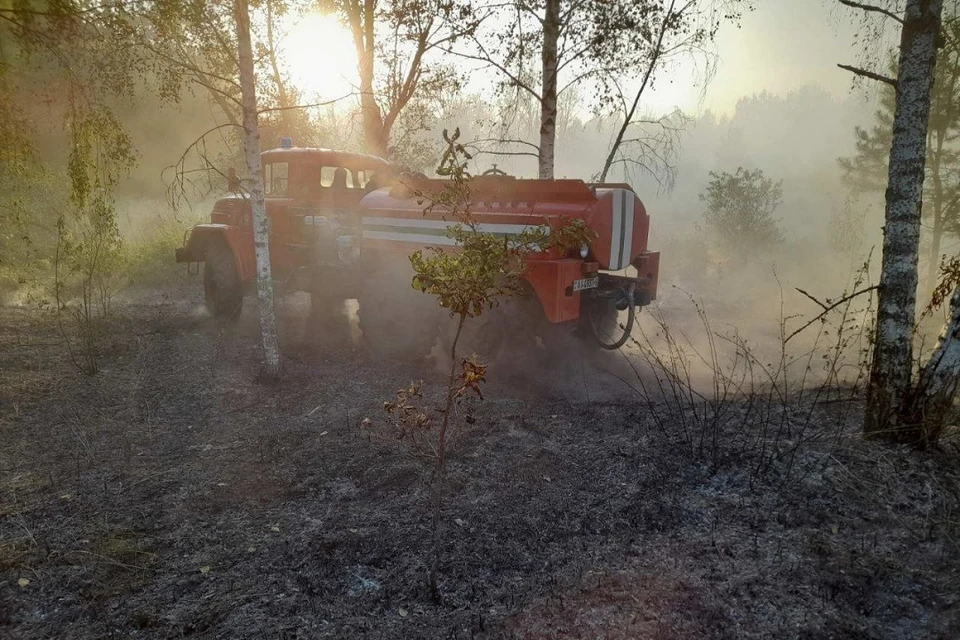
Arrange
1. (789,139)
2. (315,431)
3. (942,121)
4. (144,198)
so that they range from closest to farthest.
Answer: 1. (315,431)
2. (942,121)
3. (144,198)
4. (789,139)

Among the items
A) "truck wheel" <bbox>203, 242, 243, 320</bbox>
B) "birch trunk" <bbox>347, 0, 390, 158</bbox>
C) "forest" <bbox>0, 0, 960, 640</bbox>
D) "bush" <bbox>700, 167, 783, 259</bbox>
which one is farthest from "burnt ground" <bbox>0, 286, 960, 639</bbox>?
"bush" <bbox>700, 167, 783, 259</bbox>

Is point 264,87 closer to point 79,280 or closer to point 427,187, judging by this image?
point 79,280

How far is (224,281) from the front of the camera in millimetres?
9023

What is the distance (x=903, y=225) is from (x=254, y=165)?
603cm

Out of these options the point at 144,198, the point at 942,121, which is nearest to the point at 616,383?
the point at 942,121

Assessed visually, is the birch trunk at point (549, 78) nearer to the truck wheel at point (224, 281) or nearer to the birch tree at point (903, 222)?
the birch tree at point (903, 222)

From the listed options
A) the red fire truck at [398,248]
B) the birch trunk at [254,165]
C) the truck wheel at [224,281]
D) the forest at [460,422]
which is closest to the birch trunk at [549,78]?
the forest at [460,422]

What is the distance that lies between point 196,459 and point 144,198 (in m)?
27.7

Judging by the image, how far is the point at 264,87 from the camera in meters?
17.1

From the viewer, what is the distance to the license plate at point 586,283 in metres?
6.49

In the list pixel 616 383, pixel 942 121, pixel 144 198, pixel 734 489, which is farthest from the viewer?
pixel 144 198

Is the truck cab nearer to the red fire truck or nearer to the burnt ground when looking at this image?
the red fire truck

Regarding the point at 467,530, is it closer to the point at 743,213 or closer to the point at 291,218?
the point at 291,218

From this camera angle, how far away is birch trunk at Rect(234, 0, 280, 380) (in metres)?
5.73
